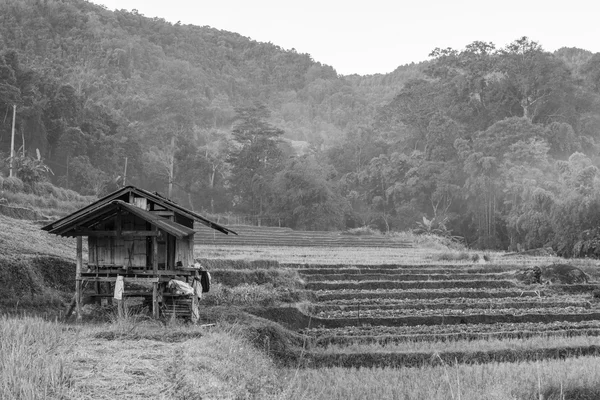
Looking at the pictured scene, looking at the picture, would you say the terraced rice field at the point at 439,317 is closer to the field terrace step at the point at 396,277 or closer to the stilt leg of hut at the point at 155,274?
the field terrace step at the point at 396,277

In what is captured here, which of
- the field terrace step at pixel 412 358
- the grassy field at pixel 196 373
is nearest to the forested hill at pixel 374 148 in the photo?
the field terrace step at pixel 412 358

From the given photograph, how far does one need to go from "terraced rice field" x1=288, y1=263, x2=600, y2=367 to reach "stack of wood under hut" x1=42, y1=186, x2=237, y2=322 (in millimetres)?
2955

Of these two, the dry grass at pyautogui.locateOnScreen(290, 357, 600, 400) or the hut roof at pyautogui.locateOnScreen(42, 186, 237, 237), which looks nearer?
the dry grass at pyautogui.locateOnScreen(290, 357, 600, 400)

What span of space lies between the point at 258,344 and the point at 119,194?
4.56 metres

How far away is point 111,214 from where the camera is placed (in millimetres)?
15000

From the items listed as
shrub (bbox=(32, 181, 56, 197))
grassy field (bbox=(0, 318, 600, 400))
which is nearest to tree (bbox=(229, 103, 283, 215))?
shrub (bbox=(32, 181, 56, 197))

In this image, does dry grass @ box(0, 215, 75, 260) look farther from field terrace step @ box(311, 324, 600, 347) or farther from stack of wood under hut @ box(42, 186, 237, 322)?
field terrace step @ box(311, 324, 600, 347)

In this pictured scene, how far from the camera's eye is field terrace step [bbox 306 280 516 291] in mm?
23422

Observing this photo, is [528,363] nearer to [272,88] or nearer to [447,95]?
[447,95]

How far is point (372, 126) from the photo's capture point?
73.9 m

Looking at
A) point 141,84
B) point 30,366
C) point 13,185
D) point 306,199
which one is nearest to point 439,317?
point 30,366

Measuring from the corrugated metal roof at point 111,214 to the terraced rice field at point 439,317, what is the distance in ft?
11.5

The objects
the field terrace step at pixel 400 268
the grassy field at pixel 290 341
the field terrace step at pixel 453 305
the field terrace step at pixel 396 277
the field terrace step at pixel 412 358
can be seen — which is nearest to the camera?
the grassy field at pixel 290 341

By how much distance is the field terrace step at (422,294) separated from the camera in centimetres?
2172
